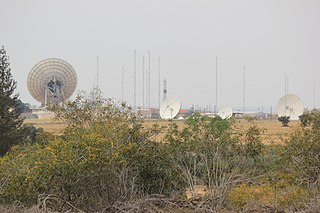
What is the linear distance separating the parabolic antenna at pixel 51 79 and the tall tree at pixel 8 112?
37.5 metres

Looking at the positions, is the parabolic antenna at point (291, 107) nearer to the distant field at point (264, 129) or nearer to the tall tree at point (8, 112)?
the distant field at point (264, 129)

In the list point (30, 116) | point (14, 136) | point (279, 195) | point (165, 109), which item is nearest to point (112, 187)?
point (279, 195)

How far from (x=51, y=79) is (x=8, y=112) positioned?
42414 mm

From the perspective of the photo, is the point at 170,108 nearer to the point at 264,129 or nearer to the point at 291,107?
the point at 291,107

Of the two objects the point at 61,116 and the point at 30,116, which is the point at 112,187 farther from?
the point at 30,116

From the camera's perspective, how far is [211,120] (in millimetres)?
21688

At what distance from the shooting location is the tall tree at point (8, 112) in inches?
1062

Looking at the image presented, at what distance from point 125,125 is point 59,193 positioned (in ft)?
17.2

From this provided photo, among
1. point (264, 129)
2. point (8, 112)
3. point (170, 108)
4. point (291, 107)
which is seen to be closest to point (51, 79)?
point (170, 108)

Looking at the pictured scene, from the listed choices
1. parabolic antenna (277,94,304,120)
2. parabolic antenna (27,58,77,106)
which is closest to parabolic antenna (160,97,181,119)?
parabolic antenna (27,58,77,106)

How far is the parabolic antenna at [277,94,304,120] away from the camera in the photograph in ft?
221

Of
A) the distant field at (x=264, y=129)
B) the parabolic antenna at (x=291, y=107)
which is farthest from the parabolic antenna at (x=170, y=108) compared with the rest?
the parabolic antenna at (x=291, y=107)

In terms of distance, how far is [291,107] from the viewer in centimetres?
6856

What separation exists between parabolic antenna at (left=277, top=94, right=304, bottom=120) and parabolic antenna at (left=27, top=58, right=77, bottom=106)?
30.8 m
